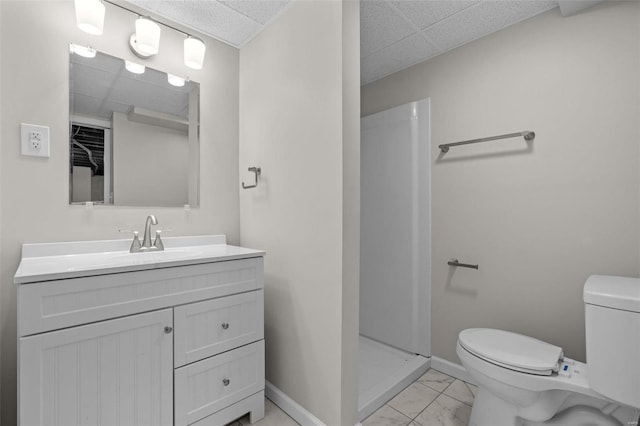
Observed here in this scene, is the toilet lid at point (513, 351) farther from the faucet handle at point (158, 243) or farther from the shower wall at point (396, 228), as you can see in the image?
the faucet handle at point (158, 243)

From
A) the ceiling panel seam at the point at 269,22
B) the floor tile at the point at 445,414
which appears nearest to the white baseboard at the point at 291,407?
the floor tile at the point at 445,414

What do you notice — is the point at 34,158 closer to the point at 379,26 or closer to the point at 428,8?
the point at 379,26

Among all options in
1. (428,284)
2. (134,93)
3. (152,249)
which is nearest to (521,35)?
(428,284)

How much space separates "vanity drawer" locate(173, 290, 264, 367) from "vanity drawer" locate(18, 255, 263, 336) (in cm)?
4

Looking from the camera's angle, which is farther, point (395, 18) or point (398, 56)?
point (398, 56)

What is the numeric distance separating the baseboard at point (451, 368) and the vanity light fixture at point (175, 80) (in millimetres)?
2441

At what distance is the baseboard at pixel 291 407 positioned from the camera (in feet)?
4.58

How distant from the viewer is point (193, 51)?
1.66 m

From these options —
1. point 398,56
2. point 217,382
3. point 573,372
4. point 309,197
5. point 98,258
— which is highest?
point 398,56

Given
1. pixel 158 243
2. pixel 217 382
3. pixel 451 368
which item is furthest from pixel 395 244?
pixel 158 243

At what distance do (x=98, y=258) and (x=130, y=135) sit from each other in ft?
2.25

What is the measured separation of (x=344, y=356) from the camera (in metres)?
1.30

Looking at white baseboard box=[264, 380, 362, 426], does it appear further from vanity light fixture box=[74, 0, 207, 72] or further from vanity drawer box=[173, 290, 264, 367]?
vanity light fixture box=[74, 0, 207, 72]

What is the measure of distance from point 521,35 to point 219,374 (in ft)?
7.94
